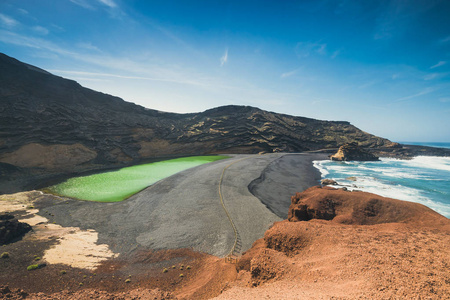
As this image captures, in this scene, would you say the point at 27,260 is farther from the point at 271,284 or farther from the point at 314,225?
the point at 314,225

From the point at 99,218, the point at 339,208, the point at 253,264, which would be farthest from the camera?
the point at 99,218

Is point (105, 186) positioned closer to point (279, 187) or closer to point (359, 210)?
point (279, 187)

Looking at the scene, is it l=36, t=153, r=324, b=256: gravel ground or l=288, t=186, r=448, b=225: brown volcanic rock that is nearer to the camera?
l=288, t=186, r=448, b=225: brown volcanic rock

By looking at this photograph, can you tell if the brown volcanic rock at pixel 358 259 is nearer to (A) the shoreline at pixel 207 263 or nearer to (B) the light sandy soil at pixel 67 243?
(A) the shoreline at pixel 207 263

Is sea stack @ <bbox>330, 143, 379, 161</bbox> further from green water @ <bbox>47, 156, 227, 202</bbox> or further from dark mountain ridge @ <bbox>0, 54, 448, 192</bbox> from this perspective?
green water @ <bbox>47, 156, 227, 202</bbox>

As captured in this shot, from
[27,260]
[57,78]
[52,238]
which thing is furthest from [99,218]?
[57,78]

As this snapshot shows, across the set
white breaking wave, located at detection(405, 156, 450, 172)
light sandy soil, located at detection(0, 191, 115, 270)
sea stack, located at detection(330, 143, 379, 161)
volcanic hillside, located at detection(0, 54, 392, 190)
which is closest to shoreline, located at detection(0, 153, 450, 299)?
light sandy soil, located at detection(0, 191, 115, 270)
